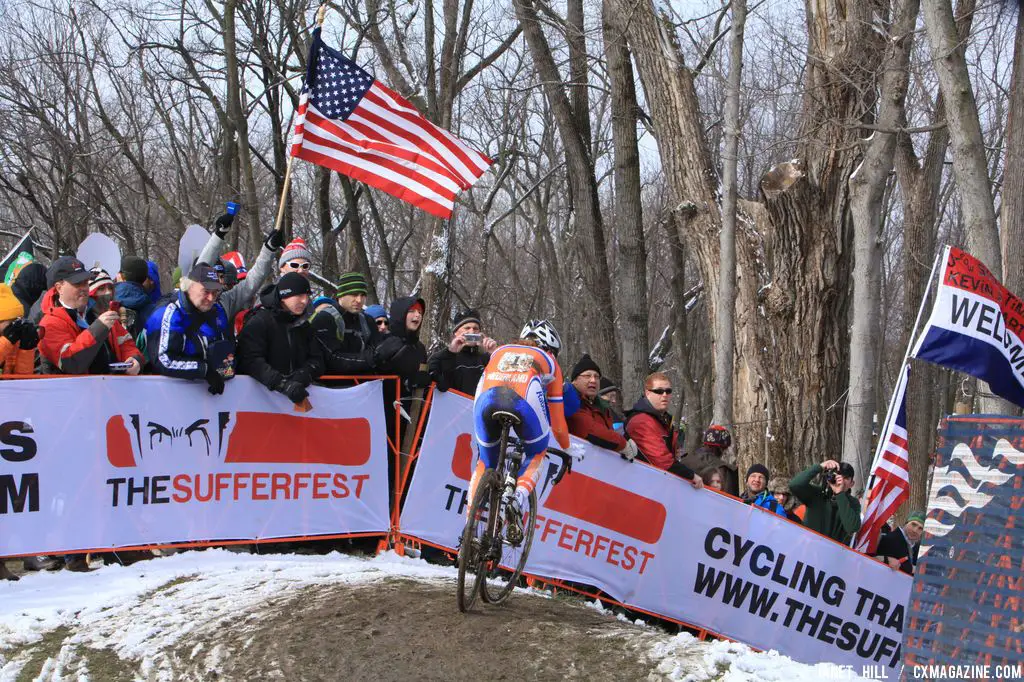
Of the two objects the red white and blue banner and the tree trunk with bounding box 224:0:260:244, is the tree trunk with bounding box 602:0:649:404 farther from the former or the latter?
the tree trunk with bounding box 224:0:260:244

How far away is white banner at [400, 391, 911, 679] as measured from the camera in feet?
28.4

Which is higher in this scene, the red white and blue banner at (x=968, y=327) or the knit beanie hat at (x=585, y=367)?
the red white and blue banner at (x=968, y=327)

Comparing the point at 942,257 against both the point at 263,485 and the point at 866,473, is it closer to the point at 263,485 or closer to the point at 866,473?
the point at 866,473

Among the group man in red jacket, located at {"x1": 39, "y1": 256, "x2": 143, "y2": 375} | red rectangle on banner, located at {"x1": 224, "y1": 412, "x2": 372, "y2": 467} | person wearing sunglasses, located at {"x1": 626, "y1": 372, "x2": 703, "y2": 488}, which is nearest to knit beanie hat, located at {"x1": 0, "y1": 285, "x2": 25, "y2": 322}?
man in red jacket, located at {"x1": 39, "y1": 256, "x2": 143, "y2": 375}

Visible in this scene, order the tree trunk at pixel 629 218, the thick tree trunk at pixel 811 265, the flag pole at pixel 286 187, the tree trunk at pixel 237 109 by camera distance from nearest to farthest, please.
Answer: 1. the flag pole at pixel 286 187
2. the thick tree trunk at pixel 811 265
3. the tree trunk at pixel 629 218
4. the tree trunk at pixel 237 109

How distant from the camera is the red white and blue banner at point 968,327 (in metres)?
A: 9.06

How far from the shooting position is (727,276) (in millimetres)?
13633

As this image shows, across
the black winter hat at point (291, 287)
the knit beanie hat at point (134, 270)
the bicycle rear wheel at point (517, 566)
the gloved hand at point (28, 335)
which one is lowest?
the bicycle rear wheel at point (517, 566)

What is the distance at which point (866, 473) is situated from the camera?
12664 millimetres

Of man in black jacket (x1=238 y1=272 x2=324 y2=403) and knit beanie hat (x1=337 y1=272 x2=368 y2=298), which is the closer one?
man in black jacket (x1=238 y1=272 x2=324 y2=403)

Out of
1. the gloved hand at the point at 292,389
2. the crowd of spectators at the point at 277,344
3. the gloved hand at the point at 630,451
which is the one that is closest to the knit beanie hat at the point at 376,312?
the crowd of spectators at the point at 277,344

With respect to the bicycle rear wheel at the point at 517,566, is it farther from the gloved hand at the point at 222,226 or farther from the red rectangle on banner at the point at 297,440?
the gloved hand at the point at 222,226

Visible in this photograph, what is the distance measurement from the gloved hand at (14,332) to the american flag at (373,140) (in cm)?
324

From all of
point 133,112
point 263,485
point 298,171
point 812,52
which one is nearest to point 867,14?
point 812,52
